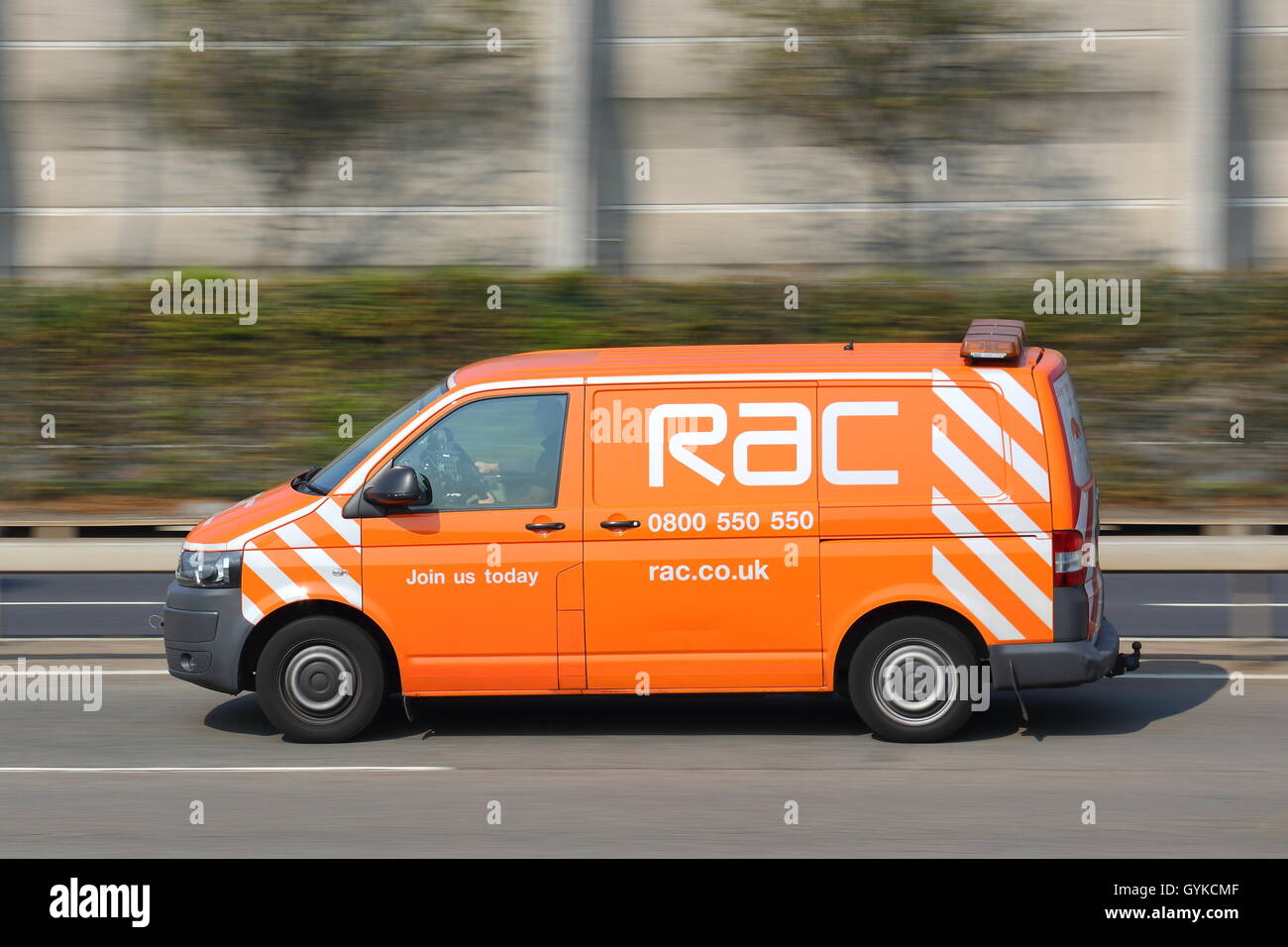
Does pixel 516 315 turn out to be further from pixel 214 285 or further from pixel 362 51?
pixel 362 51

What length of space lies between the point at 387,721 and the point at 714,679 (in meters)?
1.91

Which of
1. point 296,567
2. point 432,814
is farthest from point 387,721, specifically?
point 432,814

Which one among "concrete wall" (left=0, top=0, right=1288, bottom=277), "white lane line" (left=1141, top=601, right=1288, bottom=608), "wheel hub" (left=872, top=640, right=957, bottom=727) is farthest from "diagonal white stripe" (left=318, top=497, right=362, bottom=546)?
"concrete wall" (left=0, top=0, right=1288, bottom=277)

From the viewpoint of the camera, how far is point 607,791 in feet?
23.2

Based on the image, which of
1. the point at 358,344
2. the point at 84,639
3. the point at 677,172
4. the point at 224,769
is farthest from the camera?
the point at 677,172

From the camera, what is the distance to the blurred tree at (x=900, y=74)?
771 inches

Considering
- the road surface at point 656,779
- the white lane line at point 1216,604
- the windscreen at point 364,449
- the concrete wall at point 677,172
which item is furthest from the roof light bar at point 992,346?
the concrete wall at point 677,172

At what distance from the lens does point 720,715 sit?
8.52 meters

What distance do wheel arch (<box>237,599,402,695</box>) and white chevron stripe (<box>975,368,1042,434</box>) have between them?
10.7ft

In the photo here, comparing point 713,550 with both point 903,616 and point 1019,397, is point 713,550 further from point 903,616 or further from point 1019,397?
point 1019,397

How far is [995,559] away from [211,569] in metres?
3.88

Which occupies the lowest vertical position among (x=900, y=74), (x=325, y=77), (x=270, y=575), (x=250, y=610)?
(x=250, y=610)

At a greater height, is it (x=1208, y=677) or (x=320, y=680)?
(x=320, y=680)
